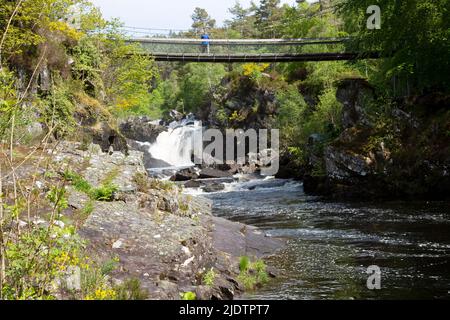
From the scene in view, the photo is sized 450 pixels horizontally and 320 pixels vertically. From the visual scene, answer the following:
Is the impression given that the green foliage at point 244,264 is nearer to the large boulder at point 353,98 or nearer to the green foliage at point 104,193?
the green foliage at point 104,193

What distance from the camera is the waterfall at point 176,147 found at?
50.1 meters

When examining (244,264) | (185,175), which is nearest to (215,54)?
(185,175)

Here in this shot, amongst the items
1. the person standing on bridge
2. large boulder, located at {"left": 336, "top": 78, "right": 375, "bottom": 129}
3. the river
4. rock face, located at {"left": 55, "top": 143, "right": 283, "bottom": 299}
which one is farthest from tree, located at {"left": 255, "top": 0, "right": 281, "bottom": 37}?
rock face, located at {"left": 55, "top": 143, "right": 283, "bottom": 299}

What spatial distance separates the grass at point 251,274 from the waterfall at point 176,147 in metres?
37.6

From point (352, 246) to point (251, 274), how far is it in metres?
4.03

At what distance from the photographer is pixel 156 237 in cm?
984

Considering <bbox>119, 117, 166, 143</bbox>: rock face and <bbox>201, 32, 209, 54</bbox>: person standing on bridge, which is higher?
<bbox>201, 32, 209, 54</bbox>: person standing on bridge

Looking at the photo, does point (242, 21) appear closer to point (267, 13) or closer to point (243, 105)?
point (267, 13)

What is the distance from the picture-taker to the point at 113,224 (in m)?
9.98

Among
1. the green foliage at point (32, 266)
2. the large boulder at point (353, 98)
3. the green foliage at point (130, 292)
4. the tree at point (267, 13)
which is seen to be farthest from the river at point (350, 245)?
the tree at point (267, 13)

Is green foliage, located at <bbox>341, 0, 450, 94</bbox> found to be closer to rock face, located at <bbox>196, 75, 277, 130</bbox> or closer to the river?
the river

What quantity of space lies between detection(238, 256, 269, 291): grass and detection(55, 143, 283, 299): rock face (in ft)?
0.55

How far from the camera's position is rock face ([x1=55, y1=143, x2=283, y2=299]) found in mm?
8500

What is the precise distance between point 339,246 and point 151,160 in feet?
122
